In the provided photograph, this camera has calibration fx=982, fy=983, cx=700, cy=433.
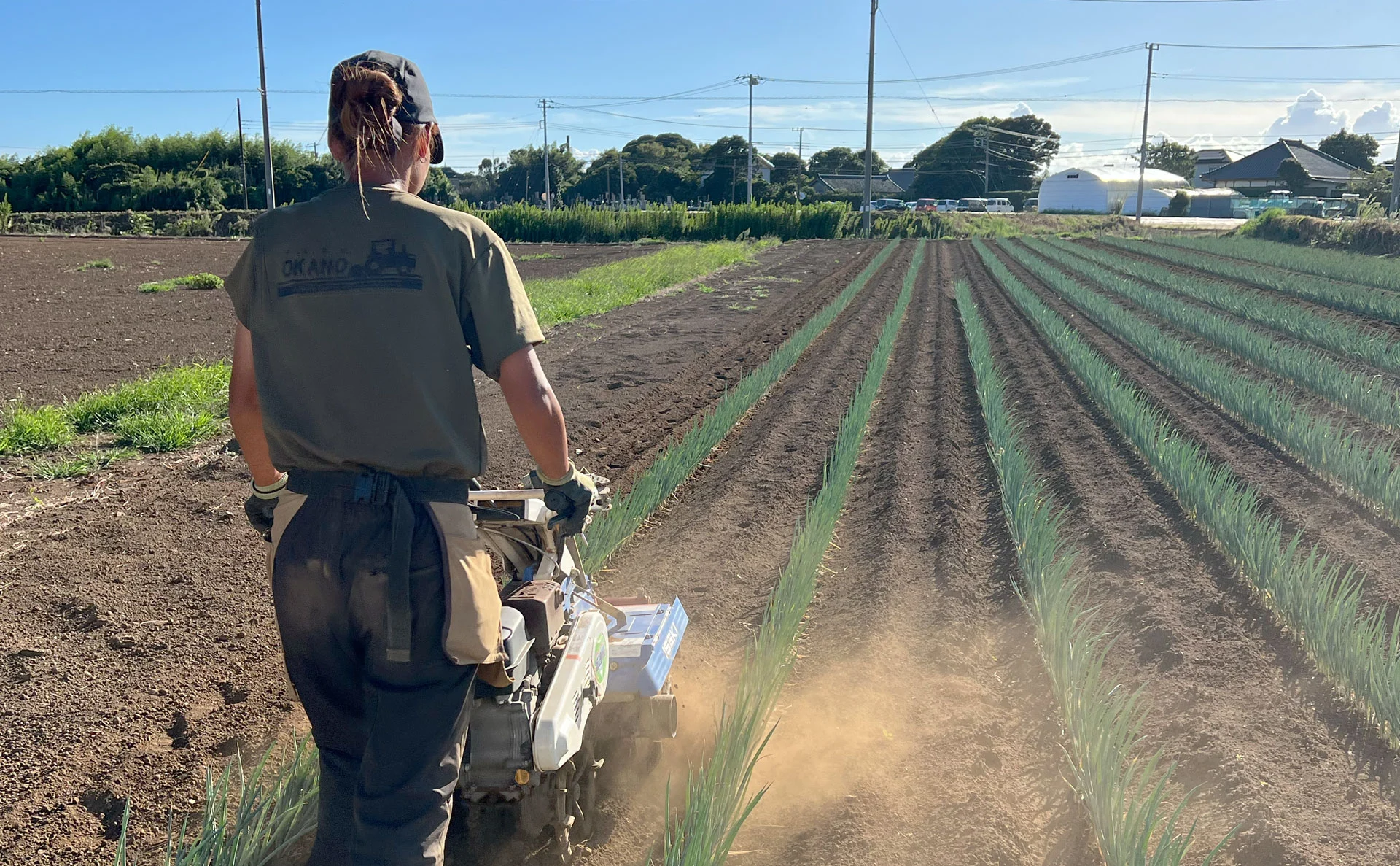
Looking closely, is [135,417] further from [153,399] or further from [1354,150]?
[1354,150]

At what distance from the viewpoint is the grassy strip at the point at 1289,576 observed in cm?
301

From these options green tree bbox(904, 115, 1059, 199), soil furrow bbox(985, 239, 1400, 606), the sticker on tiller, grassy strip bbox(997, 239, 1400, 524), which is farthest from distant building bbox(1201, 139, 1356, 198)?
the sticker on tiller

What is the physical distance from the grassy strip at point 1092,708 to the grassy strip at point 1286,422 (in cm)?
151

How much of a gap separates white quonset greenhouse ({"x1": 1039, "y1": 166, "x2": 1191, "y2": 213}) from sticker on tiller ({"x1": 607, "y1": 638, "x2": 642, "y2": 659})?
6378 cm

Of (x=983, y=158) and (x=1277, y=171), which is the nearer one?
(x=1277, y=171)

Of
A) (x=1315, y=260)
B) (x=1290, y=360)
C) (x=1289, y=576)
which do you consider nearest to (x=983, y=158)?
(x=1315, y=260)

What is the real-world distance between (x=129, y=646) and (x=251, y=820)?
1.60 metres

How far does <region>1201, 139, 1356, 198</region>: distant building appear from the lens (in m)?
61.9

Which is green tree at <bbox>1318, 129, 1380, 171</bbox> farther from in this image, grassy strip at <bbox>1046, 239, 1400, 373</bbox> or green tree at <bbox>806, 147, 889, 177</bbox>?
grassy strip at <bbox>1046, 239, 1400, 373</bbox>

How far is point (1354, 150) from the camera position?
73.9 meters

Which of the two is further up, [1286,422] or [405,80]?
[405,80]

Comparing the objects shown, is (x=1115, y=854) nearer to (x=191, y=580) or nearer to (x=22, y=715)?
(x=22, y=715)

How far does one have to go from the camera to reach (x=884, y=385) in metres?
8.95

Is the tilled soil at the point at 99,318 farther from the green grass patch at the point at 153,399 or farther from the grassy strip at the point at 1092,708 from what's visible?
the grassy strip at the point at 1092,708
